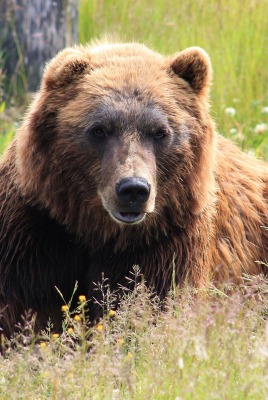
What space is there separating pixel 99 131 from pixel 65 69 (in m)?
0.44

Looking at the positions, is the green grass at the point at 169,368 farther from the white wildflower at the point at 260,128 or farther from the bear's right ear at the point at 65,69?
the white wildflower at the point at 260,128

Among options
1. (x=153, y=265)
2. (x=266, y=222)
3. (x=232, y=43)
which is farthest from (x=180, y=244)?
(x=232, y=43)

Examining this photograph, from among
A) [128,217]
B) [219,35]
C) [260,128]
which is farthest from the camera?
[219,35]

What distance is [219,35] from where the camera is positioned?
997cm

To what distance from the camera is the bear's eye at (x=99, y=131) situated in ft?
18.3

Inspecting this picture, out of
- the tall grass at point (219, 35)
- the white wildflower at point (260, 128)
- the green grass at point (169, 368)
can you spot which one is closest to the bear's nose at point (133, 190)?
the green grass at point (169, 368)

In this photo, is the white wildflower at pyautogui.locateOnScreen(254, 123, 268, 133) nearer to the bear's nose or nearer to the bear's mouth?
the bear's mouth

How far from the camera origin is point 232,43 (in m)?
9.82

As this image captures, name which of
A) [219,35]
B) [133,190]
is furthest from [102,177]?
[219,35]

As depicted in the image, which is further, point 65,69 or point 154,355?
point 65,69

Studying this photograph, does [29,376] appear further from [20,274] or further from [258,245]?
[258,245]

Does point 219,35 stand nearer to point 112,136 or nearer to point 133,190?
point 112,136

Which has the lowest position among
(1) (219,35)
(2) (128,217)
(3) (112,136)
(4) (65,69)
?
(2) (128,217)

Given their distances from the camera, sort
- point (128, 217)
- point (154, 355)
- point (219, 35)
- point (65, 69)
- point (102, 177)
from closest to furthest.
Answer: point (154, 355)
point (128, 217)
point (102, 177)
point (65, 69)
point (219, 35)
